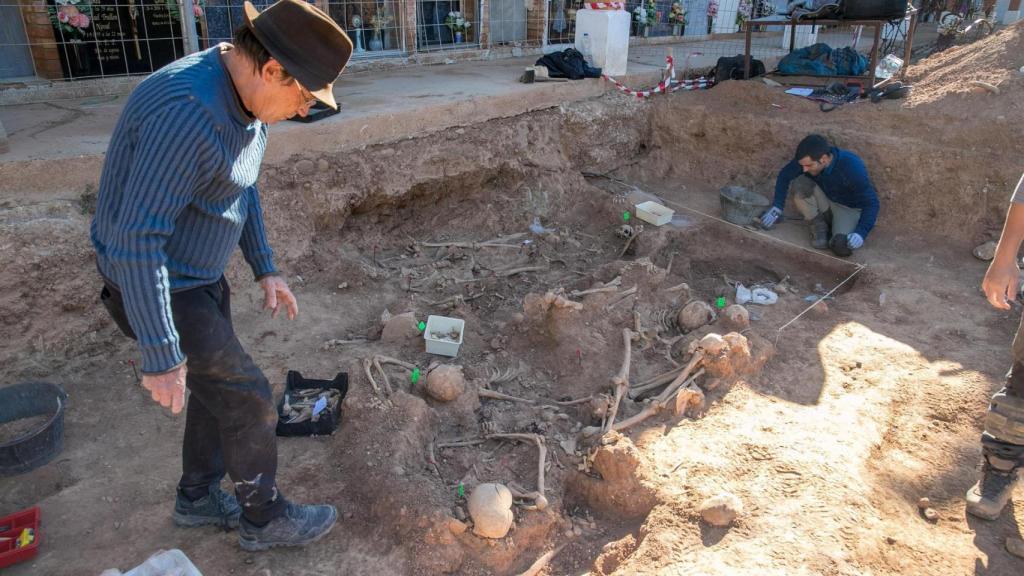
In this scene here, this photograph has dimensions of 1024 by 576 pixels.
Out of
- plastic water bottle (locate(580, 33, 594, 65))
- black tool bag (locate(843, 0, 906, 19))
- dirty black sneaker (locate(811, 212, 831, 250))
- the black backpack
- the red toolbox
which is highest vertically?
black tool bag (locate(843, 0, 906, 19))

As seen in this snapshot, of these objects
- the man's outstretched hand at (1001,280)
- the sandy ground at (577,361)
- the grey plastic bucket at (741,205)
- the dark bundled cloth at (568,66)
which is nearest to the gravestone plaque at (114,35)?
the sandy ground at (577,361)

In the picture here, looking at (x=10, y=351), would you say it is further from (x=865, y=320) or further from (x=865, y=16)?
(x=865, y=16)

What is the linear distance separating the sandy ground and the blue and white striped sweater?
1.34 metres

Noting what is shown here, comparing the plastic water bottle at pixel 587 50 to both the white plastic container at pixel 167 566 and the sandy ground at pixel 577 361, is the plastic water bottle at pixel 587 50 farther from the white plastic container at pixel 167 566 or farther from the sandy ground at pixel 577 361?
the white plastic container at pixel 167 566

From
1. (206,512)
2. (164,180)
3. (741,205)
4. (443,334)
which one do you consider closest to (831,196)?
(741,205)

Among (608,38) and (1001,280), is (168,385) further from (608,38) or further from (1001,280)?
(608,38)

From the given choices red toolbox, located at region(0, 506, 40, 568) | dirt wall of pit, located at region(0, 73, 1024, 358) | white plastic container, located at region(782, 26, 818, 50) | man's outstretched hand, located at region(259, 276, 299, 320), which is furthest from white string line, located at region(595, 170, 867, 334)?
white plastic container, located at region(782, 26, 818, 50)

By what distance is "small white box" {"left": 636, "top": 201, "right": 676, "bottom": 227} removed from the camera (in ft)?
20.2

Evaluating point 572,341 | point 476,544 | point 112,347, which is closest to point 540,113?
point 572,341

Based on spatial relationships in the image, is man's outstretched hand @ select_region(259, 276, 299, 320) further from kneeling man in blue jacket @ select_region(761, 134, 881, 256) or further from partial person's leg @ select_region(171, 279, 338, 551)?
kneeling man in blue jacket @ select_region(761, 134, 881, 256)

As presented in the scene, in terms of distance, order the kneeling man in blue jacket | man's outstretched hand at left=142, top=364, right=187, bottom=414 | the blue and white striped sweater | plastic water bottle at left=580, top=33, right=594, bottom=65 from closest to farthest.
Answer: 1. the blue and white striped sweater
2. man's outstretched hand at left=142, top=364, right=187, bottom=414
3. the kneeling man in blue jacket
4. plastic water bottle at left=580, top=33, right=594, bottom=65

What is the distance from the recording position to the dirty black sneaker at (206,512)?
2805mm

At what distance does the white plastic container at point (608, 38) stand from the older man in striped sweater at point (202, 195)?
5.92 m

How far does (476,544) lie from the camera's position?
9.43ft
